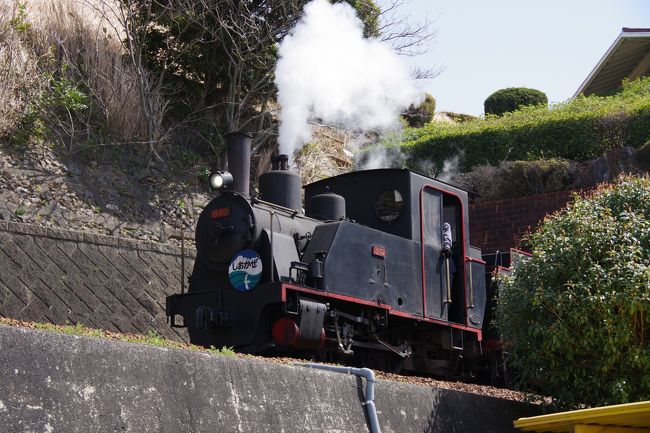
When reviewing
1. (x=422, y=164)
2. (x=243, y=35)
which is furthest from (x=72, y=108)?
(x=422, y=164)

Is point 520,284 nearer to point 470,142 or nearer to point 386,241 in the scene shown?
point 386,241

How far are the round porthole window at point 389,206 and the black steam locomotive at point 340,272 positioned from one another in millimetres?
14

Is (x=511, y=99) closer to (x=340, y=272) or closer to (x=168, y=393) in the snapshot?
(x=340, y=272)

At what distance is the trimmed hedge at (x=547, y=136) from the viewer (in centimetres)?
1909

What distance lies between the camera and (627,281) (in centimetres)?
754

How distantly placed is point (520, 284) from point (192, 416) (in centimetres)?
383

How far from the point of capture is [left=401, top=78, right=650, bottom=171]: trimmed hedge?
62.6 ft

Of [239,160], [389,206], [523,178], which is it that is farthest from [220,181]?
[523,178]

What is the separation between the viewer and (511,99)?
97.1 feet

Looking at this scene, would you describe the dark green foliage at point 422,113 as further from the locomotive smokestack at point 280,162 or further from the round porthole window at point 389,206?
the locomotive smokestack at point 280,162

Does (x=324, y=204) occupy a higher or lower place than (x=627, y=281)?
higher

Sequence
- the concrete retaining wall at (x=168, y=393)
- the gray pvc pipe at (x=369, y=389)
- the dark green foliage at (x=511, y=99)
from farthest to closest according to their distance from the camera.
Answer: the dark green foliage at (x=511, y=99) < the gray pvc pipe at (x=369, y=389) < the concrete retaining wall at (x=168, y=393)

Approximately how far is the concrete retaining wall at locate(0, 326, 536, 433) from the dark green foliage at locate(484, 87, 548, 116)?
23.5 meters

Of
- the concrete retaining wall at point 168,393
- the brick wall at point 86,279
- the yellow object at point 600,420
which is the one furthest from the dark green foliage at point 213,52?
the yellow object at point 600,420
